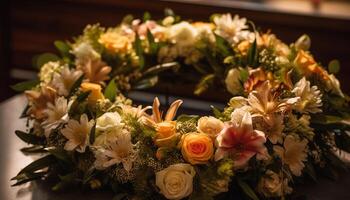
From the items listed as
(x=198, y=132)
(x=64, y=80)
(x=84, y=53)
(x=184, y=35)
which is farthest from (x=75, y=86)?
(x=184, y=35)

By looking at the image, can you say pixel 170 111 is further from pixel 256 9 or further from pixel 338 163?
pixel 256 9

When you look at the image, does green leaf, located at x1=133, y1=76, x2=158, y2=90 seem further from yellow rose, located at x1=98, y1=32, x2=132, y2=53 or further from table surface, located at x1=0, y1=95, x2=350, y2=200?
table surface, located at x1=0, y1=95, x2=350, y2=200

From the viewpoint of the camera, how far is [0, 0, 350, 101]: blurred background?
8.60 feet

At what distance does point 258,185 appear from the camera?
1239 millimetres

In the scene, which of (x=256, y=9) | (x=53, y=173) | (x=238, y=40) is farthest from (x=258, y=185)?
(x=256, y=9)

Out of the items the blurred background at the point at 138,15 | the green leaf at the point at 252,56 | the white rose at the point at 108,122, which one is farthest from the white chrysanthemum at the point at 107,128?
the blurred background at the point at 138,15

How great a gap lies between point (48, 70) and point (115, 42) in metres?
0.27

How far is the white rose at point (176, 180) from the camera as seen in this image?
3.83 feet

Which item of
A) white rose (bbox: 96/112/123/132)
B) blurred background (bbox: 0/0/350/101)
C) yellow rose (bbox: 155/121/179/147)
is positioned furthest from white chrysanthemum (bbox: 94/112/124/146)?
blurred background (bbox: 0/0/350/101)

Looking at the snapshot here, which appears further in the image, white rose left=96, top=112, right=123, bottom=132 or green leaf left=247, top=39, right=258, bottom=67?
green leaf left=247, top=39, right=258, bottom=67

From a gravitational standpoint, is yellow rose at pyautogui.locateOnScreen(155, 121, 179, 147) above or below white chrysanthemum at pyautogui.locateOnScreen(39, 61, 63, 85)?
below

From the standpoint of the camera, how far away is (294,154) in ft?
4.24

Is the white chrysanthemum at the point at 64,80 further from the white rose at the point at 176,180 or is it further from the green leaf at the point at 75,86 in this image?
the white rose at the point at 176,180

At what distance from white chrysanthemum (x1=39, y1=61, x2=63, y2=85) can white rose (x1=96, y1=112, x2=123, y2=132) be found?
0.34 meters
